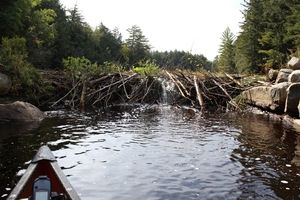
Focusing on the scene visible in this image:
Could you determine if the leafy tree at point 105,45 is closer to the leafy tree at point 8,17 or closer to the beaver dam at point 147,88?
the leafy tree at point 8,17

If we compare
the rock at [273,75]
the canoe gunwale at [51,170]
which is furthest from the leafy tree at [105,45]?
the canoe gunwale at [51,170]

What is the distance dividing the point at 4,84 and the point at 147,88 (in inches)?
274

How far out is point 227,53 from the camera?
3725 cm

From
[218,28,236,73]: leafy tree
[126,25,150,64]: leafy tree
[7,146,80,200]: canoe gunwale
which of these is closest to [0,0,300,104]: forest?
[218,28,236,73]: leafy tree

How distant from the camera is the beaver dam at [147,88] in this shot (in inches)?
471

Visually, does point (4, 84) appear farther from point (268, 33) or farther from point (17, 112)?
point (268, 33)

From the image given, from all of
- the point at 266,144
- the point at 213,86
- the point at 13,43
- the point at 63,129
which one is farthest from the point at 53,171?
the point at 213,86

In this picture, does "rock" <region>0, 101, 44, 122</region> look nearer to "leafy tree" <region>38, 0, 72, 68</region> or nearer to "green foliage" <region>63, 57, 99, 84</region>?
"green foliage" <region>63, 57, 99, 84</region>

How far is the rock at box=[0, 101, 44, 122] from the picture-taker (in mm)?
7453

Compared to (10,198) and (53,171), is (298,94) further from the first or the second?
(10,198)

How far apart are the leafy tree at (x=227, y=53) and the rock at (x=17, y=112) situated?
105 ft

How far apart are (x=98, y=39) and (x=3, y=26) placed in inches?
1483

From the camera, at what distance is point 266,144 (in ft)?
17.6

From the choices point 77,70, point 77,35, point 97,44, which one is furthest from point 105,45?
point 77,70
